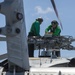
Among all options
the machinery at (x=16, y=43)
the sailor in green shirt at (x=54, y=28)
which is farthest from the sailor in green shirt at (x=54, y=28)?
the machinery at (x=16, y=43)

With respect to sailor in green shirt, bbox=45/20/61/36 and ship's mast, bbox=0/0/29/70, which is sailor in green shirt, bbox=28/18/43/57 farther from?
ship's mast, bbox=0/0/29/70

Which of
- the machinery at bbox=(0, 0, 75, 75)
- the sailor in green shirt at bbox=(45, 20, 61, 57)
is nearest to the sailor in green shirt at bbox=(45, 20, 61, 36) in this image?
the sailor in green shirt at bbox=(45, 20, 61, 57)

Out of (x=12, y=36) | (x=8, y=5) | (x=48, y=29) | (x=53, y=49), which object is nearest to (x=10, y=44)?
(x=12, y=36)

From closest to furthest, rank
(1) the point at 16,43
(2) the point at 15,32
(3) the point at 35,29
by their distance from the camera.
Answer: (2) the point at 15,32 < (1) the point at 16,43 < (3) the point at 35,29

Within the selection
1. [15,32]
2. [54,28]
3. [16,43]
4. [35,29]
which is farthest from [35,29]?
[15,32]

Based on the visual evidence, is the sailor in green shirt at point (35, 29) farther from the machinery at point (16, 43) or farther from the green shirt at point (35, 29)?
the machinery at point (16, 43)

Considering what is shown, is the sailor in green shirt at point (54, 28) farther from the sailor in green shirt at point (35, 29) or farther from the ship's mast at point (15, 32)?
the ship's mast at point (15, 32)

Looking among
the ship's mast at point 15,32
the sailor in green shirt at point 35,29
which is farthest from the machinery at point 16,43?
the sailor in green shirt at point 35,29

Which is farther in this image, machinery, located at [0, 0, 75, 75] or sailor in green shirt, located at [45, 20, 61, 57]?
sailor in green shirt, located at [45, 20, 61, 57]

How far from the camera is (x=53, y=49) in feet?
37.6

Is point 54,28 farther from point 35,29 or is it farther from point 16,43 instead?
point 16,43

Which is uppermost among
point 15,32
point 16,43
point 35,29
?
point 35,29

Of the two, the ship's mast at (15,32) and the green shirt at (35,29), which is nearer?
the ship's mast at (15,32)

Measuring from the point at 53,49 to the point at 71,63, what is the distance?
2348mm
